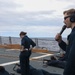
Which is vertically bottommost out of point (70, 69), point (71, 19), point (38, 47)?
point (38, 47)

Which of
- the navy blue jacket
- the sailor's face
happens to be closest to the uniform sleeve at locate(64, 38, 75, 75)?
the navy blue jacket

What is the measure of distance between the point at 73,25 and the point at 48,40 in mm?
21398

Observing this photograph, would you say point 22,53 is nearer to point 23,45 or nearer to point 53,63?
point 23,45

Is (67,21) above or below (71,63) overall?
above

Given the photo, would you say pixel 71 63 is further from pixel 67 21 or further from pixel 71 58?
pixel 67 21

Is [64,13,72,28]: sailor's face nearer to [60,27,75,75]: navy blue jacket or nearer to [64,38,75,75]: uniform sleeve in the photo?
[60,27,75,75]: navy blue jacket

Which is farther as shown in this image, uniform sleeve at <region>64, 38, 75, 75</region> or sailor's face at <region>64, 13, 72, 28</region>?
sailor's face at <region>64, 13, 72, 28</region>

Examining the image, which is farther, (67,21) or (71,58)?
(67,21)

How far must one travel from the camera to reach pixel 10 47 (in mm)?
27281

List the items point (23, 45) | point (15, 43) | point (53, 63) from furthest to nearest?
point (15, 43) < point (53, 63) < point (23, 45)

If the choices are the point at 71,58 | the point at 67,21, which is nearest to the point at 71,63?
the point at 71,58

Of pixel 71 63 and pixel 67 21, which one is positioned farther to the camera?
pixel 67 21

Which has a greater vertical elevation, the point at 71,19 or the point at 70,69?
the point at 71,19

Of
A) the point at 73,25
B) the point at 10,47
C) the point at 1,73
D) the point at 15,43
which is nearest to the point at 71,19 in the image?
the point at 73,25
